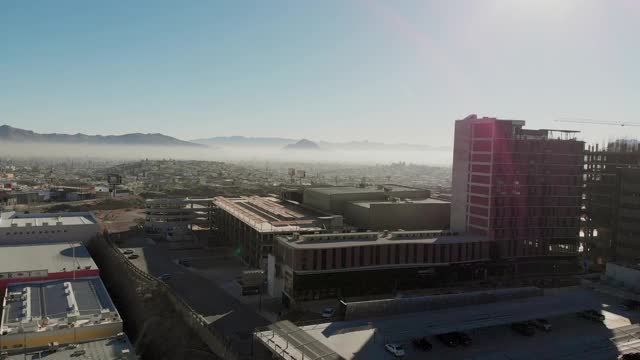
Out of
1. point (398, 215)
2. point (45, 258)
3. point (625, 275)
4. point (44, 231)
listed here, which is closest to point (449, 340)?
point (625, 275)

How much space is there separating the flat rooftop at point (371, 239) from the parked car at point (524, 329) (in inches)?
518

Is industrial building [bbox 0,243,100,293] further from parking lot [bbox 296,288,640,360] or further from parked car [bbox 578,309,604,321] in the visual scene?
parked car [bbox 578,309,604,321]

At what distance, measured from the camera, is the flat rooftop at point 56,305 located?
33.2 m

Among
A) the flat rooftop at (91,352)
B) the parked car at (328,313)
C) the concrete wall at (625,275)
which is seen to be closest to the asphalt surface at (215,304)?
the parked car at (328,313)

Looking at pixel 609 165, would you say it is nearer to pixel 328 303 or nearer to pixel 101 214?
pixel 328 303

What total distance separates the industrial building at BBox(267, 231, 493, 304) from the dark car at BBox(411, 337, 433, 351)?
12753 millimetres

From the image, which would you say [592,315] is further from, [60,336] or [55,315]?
[55,315]

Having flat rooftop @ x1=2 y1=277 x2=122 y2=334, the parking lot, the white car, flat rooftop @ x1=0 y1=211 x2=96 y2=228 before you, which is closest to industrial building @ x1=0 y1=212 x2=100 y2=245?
flat rooftop @ x1=0 y1=211 x2=96 y2=228

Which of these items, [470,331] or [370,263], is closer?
[470,331]

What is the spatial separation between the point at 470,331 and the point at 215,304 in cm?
1942

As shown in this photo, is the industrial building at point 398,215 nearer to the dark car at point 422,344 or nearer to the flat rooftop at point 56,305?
the dark car at point 422,344

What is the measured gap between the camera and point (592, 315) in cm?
3419

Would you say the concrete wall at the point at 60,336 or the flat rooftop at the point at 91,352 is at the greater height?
the concrete wall at the point at 60,336

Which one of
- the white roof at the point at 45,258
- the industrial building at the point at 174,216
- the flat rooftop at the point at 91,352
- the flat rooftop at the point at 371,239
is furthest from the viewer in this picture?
the industrial building at the point at 174,216
